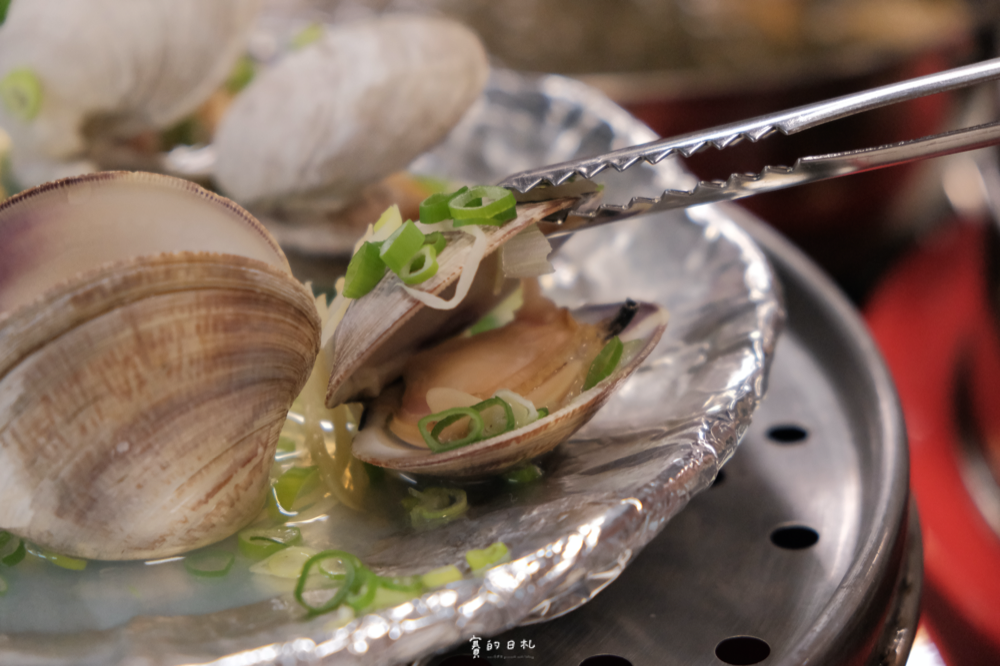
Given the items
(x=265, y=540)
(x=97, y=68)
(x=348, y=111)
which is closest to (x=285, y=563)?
(x=265, y=540)

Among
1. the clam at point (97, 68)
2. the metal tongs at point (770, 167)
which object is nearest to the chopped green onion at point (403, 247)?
the metal tongs at point (770, 167)

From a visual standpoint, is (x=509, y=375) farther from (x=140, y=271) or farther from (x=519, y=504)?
(x=140, y=271)

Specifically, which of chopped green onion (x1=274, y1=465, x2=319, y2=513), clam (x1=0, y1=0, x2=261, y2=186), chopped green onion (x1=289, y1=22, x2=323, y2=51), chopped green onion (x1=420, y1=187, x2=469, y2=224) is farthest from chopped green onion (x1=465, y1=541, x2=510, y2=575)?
chopped green onion (x1=289, y1=22, x2=323, y2=51)

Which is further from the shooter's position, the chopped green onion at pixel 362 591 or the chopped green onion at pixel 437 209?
the chopped green onion at pixel 437 209

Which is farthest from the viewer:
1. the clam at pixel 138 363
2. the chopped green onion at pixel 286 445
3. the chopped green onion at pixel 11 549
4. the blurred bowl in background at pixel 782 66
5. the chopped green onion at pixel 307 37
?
the blurred bowl in background at pixel 782 66

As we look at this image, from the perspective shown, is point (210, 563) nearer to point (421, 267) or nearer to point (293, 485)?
point (293, 485)

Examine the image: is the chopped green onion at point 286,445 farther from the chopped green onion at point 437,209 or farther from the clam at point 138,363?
the chopped green onion at point 437,209

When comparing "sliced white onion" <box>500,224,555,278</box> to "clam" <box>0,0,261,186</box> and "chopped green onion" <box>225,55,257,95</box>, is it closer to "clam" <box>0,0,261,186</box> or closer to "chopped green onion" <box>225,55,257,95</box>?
"clam" <box>0,0,261,186</box>
